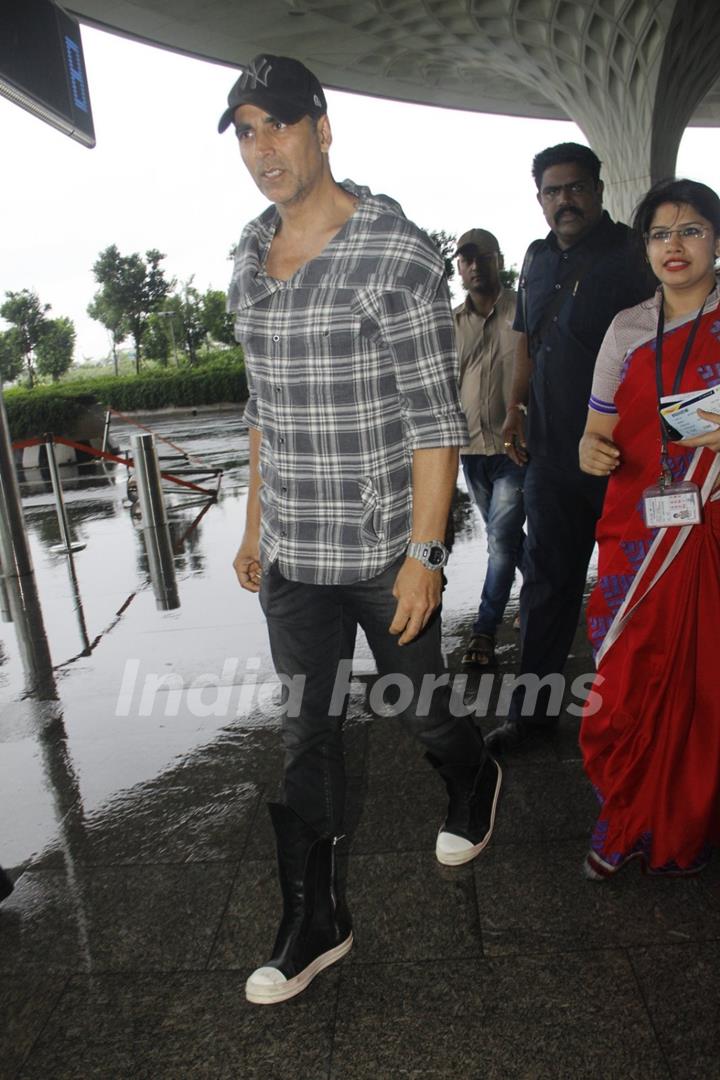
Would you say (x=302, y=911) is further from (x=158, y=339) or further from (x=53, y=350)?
(x=53, y=350)

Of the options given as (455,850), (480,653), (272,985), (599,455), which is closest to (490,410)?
(480,653)

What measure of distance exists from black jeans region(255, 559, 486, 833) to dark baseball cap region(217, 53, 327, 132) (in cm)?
109

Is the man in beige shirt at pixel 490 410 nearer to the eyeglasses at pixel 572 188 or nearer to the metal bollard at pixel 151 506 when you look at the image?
the eyeglasses at pixel 572 188

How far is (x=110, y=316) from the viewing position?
164 ft

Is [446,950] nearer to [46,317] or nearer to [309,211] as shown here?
[309,211]

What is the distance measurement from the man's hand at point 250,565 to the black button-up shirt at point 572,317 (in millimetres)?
1408

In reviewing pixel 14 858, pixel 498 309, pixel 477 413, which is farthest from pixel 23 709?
pixel 498 309

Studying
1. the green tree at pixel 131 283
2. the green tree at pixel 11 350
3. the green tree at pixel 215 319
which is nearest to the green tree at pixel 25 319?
the green tree at pixel 11 350

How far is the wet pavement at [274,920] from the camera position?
2.20m

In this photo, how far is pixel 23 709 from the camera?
4828 millimetres

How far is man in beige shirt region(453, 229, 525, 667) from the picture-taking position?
4.80 metres

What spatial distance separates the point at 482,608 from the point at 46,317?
4776cm

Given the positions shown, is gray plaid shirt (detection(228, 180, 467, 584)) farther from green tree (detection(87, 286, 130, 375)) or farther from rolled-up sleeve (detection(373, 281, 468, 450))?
green tree (detection(87, 286, 130, 375))

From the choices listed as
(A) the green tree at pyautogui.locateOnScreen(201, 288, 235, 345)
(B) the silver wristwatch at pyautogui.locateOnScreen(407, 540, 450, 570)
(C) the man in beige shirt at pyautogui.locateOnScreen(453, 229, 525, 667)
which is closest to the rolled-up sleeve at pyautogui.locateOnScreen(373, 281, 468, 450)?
(B) the silver wristwatch at pyautogui.locateOnScreen(407, 540, 450, 570)
